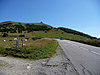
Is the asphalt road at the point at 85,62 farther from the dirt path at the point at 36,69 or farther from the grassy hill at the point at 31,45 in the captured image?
the grassy hill at the point at 31,45

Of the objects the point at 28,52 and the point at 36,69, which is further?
the point at 28,52

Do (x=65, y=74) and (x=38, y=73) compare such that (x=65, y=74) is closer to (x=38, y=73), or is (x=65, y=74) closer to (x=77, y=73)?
(x=77, y=73)

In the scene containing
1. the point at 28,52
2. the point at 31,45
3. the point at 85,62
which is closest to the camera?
the point at 85,62

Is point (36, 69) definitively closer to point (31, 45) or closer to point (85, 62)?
point (85, 62)

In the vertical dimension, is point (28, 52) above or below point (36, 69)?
below

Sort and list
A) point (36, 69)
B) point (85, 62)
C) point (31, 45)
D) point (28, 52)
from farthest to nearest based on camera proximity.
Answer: point (31, 45) < point (28, 52) < point (85, 62) < point (36, 69)

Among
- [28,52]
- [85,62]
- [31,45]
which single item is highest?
[85,62]

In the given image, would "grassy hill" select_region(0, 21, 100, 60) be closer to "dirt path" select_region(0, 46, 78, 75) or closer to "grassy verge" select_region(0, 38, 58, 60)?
"grassy verge" select_region(0, 38, 58, 60)

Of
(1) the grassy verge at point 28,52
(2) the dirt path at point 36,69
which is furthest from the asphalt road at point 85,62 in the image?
(1) the grassy verge at point 28,52

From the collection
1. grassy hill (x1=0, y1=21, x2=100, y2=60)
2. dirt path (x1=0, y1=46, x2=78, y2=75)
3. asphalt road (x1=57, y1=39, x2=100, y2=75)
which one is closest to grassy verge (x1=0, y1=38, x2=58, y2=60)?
grassy hill (x1=0, y1=21, x2=100, y2=60)

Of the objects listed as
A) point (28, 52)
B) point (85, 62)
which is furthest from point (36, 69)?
point (28, 52)

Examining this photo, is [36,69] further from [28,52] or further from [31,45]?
[31,45]

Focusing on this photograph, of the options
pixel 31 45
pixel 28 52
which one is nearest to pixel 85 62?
pixel 28 52

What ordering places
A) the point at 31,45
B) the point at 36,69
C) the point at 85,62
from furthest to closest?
the point at 31,45, the point at 85,62, the point at 36,69
